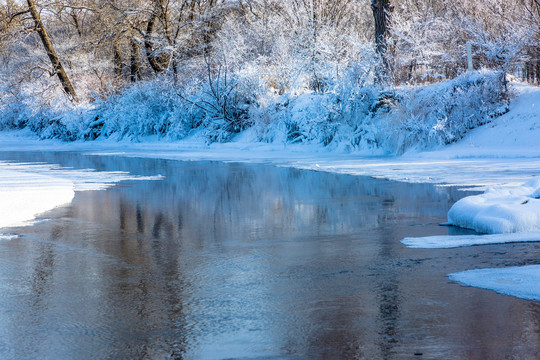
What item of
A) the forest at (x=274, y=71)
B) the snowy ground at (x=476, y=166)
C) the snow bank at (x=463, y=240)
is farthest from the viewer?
the forest at (x=274, y=71)

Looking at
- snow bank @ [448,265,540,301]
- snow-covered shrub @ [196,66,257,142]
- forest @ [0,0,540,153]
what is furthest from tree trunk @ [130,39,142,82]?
snow bank @ [448,265,540,301]

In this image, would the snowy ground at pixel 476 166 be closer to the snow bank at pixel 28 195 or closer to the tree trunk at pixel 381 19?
the snow bank at pixel 28 195

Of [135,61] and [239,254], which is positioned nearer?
[239,254]

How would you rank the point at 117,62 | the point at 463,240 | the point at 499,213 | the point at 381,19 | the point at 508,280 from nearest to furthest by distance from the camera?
the point at 508,280 < the point at 463,240 < the point at 499,213 < the point at 381,19 < the point at 117,62

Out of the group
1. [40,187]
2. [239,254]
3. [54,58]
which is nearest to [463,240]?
[239,254]

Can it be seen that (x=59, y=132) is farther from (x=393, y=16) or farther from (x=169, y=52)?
(x=393, y=16)

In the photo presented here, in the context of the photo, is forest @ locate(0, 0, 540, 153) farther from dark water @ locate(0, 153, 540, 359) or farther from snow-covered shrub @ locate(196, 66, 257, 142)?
dark water @ locate(0, 153, 540, 359)

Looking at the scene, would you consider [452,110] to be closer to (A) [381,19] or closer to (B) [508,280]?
(A) [381,19]

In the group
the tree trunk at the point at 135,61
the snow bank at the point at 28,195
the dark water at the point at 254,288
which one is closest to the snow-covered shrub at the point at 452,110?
the dark water at the point at 254,288

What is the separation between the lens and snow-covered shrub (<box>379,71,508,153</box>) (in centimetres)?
2164

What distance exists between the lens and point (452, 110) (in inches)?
861

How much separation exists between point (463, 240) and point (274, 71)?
77.5ft

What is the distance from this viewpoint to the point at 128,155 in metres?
28.2

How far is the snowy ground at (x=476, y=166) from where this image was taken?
27.5 ft
